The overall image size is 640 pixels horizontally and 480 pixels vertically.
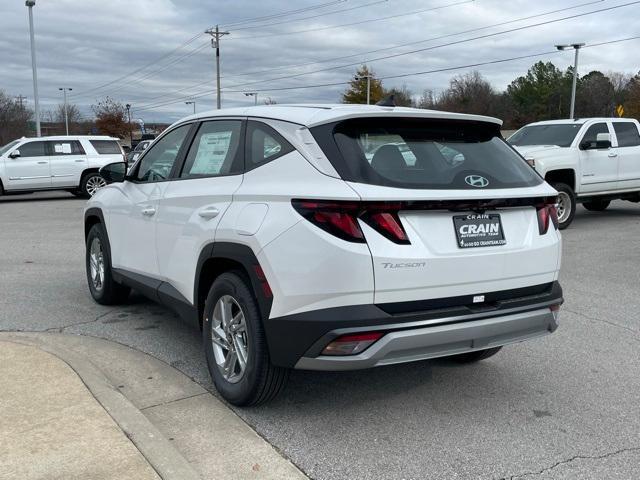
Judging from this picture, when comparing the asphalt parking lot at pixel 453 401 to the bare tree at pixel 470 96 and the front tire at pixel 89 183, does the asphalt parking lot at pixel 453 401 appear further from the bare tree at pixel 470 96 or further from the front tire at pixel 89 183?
the bare tree at pixel 470 96

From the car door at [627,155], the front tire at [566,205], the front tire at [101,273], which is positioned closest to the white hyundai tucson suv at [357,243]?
the front tire at [101,273]

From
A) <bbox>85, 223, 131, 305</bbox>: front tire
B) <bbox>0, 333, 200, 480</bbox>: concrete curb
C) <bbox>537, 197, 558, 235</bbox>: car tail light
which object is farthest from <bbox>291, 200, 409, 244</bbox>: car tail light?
<bbox>85, 223, 131, 305</bbox>: front tire

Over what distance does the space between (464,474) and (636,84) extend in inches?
2800

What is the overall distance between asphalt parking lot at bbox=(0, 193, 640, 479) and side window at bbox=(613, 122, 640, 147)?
269 inches

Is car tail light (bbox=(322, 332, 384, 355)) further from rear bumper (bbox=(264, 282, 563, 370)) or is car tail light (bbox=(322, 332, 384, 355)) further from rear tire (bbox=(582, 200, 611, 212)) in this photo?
rear tire (bbox=(582, 200, 611, 212))

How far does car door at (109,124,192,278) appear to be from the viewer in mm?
4898

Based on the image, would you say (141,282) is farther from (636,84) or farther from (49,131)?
(49,131)

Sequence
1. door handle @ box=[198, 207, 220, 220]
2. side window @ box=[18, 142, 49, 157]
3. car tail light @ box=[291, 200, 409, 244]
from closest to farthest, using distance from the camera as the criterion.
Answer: car tail light @ box=[291, 200, 409, 244]
door handle @ box=[198, 207, 220, 220]
side window @ box=[18, 142, 49, 157]

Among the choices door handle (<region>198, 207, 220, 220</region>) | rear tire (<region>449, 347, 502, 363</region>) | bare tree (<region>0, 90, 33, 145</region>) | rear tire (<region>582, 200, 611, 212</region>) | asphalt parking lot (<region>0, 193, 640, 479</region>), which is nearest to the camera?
asphalt parking lot (<region>0, 193, 640, 479</region>)

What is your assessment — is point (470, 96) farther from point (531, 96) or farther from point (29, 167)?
point (29, 167)

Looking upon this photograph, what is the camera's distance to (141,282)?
5.14m

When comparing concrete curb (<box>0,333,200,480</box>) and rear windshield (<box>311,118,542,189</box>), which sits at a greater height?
rear windshield (<box>311,118,542,189</box>)

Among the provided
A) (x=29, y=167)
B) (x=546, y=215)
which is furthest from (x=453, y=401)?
(x=29, y=167)

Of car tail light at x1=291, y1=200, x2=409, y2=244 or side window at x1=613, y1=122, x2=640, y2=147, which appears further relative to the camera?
side window at x1=613, y1=122, x2=640, y2=147
